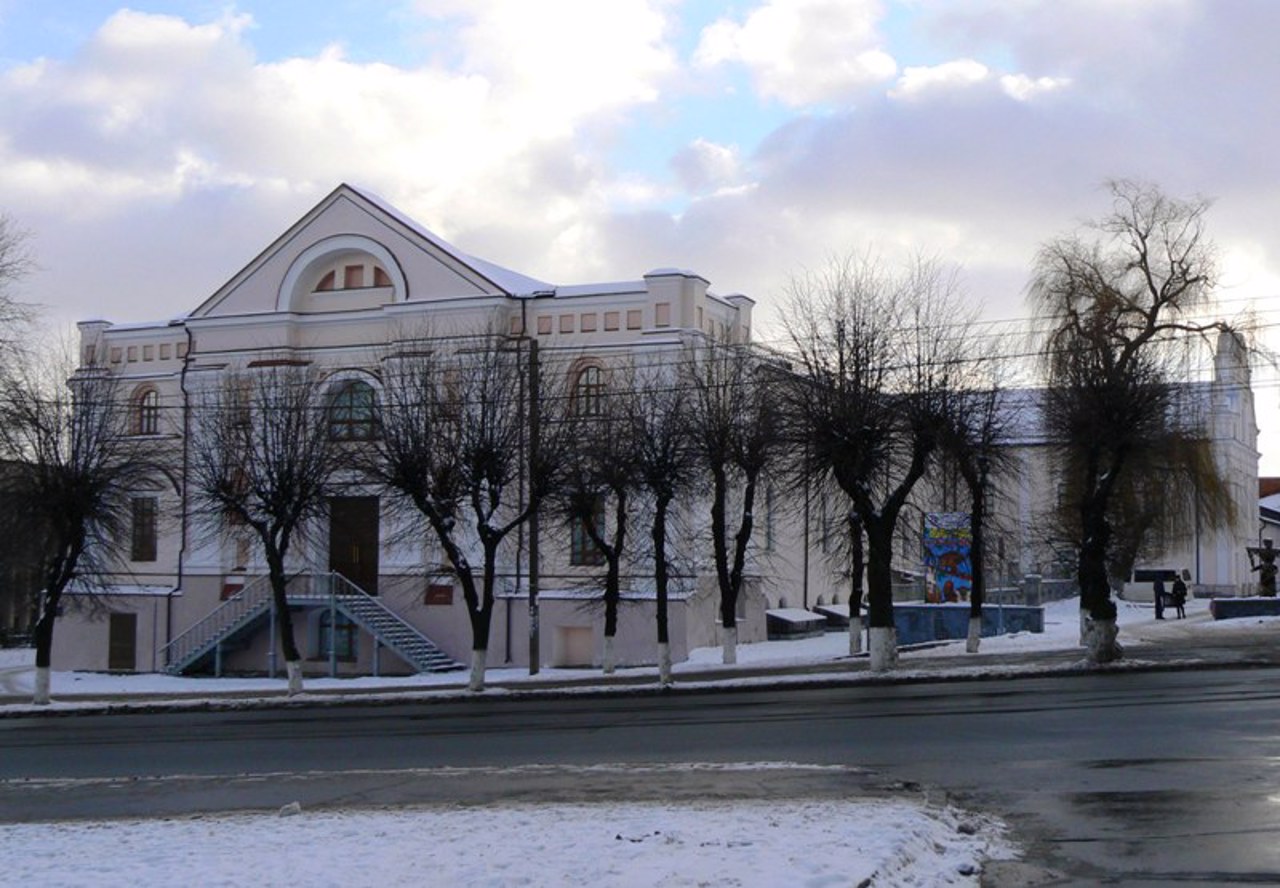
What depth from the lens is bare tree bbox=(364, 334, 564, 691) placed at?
108 feet

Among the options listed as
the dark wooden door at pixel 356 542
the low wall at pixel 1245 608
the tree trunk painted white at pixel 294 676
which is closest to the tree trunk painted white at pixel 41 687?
the tree trunk painted white at pixel 294 676

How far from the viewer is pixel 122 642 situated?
45156mm

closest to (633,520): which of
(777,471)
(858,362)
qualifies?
(777,471)

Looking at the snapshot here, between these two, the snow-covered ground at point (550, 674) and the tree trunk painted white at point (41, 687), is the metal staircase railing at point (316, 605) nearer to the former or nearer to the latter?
the snow-covered ground at point (550, 674)

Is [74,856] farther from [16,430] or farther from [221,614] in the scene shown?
[221,614]

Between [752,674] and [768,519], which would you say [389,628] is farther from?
[752,674]

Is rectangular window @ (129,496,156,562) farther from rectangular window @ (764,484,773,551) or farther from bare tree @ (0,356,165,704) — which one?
rectangular window @ (764,484,773,551)

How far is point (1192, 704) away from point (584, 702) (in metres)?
12.1

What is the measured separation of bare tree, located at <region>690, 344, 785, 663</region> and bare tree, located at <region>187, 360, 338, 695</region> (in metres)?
9.91

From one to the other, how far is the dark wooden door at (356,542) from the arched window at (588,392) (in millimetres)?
8258

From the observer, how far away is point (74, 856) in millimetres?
10906

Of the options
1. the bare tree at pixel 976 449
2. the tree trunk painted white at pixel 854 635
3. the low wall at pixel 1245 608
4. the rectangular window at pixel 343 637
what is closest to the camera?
the bare tree at pixel 976 449

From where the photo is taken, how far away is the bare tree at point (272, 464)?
35.7 meters

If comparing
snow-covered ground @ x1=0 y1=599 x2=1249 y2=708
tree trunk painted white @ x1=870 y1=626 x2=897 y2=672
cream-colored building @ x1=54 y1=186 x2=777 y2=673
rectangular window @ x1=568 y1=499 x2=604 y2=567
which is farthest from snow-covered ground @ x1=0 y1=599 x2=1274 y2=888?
rectangular window @ x1=568 y1=499 x2=604 y2=567
